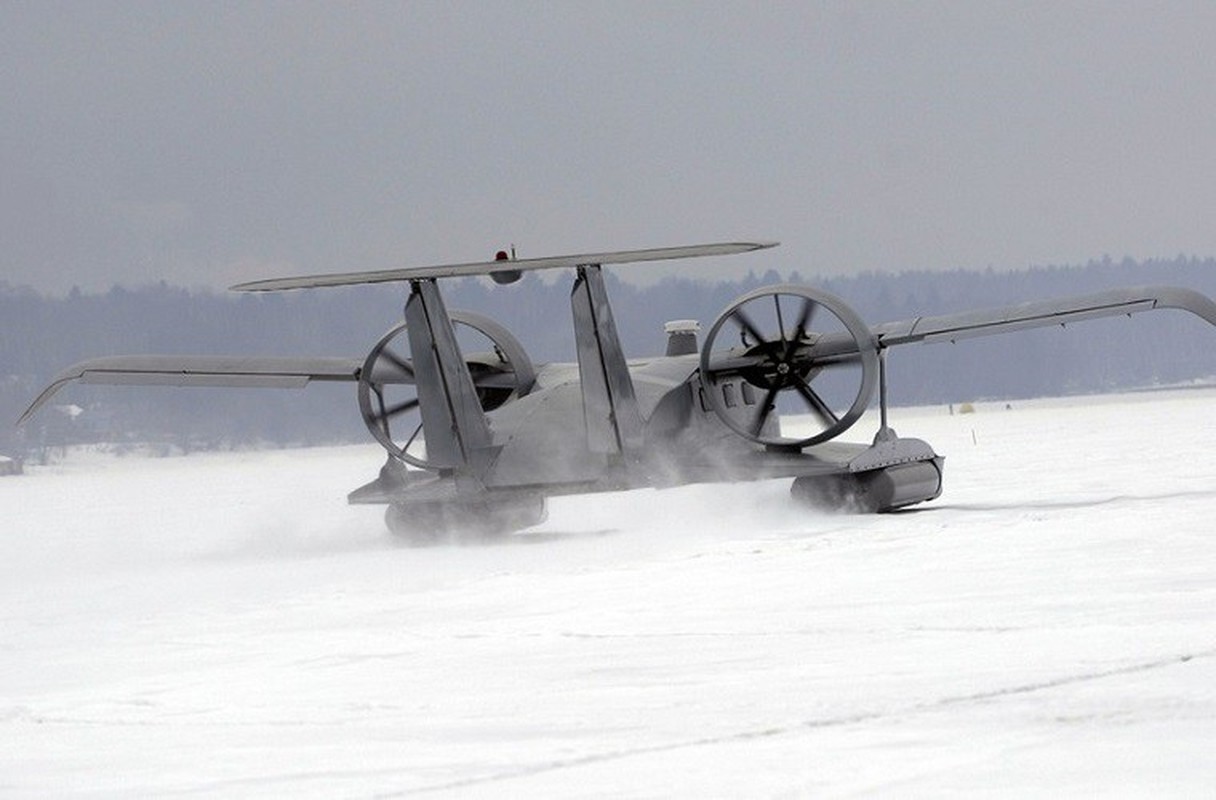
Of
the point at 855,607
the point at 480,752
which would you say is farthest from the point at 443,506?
the point at 480,752

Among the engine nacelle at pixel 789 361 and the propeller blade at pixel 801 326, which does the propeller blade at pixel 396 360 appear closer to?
the engine nacelle at pixel 789 361

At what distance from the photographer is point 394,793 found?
902 centimetres

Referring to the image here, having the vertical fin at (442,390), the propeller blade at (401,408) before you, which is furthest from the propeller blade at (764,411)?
the propeller blade at (401,408)

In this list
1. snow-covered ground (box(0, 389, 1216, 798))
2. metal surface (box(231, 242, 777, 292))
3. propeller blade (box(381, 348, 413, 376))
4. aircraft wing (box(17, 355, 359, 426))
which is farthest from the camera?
aircraft wing (box(17, 355, 359, 426))

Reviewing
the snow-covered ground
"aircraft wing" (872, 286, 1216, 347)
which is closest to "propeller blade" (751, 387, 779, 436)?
the snow-covered ground

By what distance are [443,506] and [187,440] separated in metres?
141

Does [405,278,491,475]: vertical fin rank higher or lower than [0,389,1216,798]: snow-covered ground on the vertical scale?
higher

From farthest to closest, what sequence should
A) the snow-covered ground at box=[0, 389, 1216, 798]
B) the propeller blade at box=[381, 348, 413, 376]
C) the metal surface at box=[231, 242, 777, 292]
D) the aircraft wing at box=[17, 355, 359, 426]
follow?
the aircraft wing at box=[17, 355, 359, 426] < the propeller blade at box=[381, 348, 413, 376] < the metal surface at box=[231, 242, 777, 292] < the snow-covered ground at box=[0, 389, 1216, 798]

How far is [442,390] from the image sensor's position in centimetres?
2548

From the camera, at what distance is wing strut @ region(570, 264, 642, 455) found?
2458cm

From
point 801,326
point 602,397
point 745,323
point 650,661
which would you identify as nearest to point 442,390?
point 602,397

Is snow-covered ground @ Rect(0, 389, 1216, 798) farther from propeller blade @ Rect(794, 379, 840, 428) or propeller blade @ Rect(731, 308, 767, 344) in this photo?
propeller blade @ Rect(731, 308, 767, 344)

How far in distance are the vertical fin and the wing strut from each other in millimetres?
1589

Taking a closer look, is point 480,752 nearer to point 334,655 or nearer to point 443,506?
point 334,655
